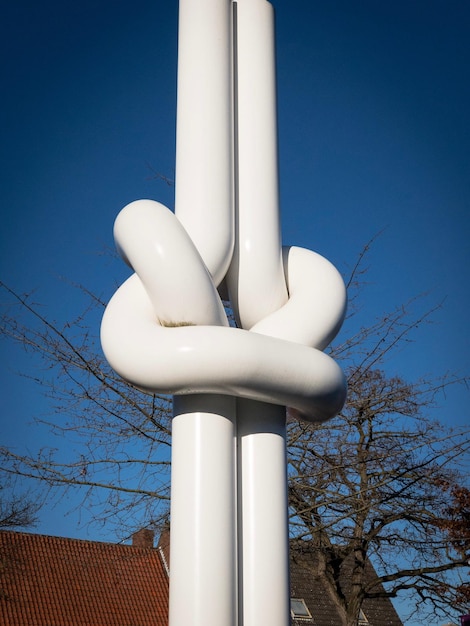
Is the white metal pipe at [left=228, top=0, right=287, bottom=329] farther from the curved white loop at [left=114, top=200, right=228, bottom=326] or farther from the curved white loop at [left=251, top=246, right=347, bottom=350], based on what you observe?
the curved white loop at [left=114, top=200, right=228, bottom=326]

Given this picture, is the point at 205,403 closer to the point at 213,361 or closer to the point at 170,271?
the point at 213,361

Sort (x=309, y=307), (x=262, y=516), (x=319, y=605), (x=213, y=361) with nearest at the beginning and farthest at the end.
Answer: (x=213, y=361), (x=262, y=516), (x=309, y=307), (x=319, y=605)

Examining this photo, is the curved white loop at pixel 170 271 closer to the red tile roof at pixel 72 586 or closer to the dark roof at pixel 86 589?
the dark roof at pixel 86 589

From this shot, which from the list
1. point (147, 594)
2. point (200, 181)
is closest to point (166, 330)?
point (200, 181)


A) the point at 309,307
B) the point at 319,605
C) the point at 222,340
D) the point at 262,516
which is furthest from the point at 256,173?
the point at 319,605

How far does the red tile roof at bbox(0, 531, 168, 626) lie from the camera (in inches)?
711

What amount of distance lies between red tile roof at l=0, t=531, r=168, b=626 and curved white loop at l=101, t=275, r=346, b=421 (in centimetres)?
1584

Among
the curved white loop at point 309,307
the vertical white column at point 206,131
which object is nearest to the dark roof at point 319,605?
the curved white loop at point 309,307

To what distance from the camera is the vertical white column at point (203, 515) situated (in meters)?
2.14

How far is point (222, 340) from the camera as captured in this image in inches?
86.0

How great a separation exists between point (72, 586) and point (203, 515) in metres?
18.5

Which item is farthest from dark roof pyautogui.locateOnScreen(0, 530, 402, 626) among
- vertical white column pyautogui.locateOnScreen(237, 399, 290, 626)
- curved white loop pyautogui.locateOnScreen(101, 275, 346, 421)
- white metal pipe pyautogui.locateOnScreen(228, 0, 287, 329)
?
curved white loop pyautogui.locateOnScreen(101, 275, 346, 421)

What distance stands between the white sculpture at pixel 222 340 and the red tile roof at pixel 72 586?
15689 mm

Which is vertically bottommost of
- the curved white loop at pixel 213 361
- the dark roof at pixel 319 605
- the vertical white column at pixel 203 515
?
the vertical white column at pixel 203 515
